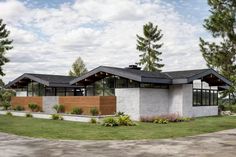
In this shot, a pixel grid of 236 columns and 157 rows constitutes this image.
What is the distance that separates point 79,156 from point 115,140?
4.60 m

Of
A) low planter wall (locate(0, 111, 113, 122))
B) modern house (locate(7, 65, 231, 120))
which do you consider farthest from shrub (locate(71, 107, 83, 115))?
low planter wall (locate(0, 111, 113, 122))

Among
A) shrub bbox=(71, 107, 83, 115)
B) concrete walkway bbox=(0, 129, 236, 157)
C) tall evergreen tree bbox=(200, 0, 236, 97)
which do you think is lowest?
concrete walkway bbox=(0, 129, 236, 157)

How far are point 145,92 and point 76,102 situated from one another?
6.80 m

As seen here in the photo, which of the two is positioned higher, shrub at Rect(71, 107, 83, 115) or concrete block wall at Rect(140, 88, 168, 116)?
concrete block wall at Rect(140, 88, 168, 116)

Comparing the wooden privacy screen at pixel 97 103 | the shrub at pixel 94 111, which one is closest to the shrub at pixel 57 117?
the wooden privacy screen at pixel 97 103

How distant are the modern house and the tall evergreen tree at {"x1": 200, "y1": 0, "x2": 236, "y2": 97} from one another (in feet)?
16.5

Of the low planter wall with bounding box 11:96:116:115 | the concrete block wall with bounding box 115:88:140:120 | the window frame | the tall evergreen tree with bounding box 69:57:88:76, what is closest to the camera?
the concrete block wall with bounding box 115:88:140:120

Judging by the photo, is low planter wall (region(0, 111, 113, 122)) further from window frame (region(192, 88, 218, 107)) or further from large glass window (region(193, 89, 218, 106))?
large glass window (region(193, 89, 218, 106))

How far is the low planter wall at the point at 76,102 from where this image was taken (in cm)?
3139

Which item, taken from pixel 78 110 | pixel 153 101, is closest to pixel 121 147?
pixel 153 101

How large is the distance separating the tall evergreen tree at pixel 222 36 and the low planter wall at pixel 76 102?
15173mm

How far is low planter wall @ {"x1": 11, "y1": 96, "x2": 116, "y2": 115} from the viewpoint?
31.4m

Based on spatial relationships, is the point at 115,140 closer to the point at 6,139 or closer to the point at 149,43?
the point at 6,139

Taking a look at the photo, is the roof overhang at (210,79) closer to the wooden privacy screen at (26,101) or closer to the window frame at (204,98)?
the window frame at (204,98)
